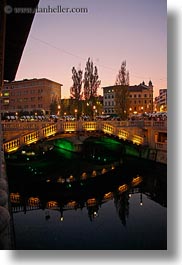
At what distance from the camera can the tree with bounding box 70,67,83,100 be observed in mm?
19422

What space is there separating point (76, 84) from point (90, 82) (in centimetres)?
107

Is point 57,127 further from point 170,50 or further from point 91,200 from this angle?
point 170,50

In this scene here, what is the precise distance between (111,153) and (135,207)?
932cm

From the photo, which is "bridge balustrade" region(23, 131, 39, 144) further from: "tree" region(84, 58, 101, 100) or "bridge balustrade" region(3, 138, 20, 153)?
"tree" region(84, 58, 101, 100)

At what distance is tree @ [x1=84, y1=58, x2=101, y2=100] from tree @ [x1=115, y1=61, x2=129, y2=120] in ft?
5.19

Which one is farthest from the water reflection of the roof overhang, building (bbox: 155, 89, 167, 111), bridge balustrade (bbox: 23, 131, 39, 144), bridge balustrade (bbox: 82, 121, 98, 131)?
the roof overhang

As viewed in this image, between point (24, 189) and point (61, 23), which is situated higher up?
point (61, 23)

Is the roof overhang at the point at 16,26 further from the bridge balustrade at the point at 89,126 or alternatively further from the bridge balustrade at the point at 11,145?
the bridge balustrade at the point at 89,126

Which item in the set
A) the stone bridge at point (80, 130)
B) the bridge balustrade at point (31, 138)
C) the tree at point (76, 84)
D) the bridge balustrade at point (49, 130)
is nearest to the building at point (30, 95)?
the tree at point (76, 84)

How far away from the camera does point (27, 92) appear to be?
46.0 metres

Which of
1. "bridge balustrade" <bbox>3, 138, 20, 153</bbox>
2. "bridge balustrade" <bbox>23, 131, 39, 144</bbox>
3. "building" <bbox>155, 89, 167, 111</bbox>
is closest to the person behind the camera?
"bridge balustrade" <bbox>3, 138, 20, 153</bbox>

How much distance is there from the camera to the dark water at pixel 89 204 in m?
5.05

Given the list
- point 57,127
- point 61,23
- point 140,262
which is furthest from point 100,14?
point 57,127

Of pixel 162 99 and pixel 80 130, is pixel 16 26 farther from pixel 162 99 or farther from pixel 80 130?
pixel 162 99
